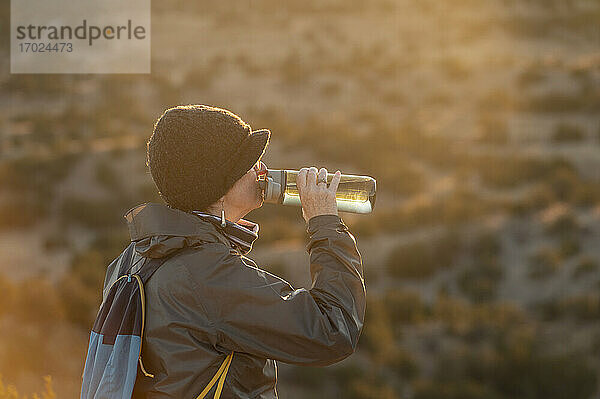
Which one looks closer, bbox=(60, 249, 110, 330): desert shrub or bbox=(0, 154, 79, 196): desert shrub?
bbox=(60, 249, 110, 330): desert shrub

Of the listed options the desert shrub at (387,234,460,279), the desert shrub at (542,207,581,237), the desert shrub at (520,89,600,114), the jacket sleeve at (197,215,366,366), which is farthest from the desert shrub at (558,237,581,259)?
the desert shrub at (520,89,600,114)

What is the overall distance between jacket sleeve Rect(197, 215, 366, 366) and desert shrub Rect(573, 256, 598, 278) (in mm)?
9319

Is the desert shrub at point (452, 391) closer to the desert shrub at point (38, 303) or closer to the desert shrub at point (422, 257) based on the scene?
the desert shrub at point (422, 257)

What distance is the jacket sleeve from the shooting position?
194 centimetres

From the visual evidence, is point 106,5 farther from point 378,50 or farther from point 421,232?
point 378,50

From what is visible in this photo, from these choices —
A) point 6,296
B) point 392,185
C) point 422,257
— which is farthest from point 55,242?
point 392,185

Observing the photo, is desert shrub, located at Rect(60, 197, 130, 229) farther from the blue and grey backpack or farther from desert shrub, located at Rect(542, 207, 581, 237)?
the blue and grey backpack

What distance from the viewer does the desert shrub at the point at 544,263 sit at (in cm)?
1061

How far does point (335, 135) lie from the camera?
791 inches

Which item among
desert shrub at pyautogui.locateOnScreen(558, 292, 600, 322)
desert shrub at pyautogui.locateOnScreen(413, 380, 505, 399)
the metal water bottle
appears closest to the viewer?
the metal water bottle

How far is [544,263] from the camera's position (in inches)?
426

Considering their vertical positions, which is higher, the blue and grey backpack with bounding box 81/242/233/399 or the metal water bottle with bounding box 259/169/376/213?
the metal water bottle with bounding box 259/169/376/213

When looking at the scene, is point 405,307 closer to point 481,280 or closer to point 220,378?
point 481,280

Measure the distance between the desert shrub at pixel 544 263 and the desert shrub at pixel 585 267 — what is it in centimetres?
26
